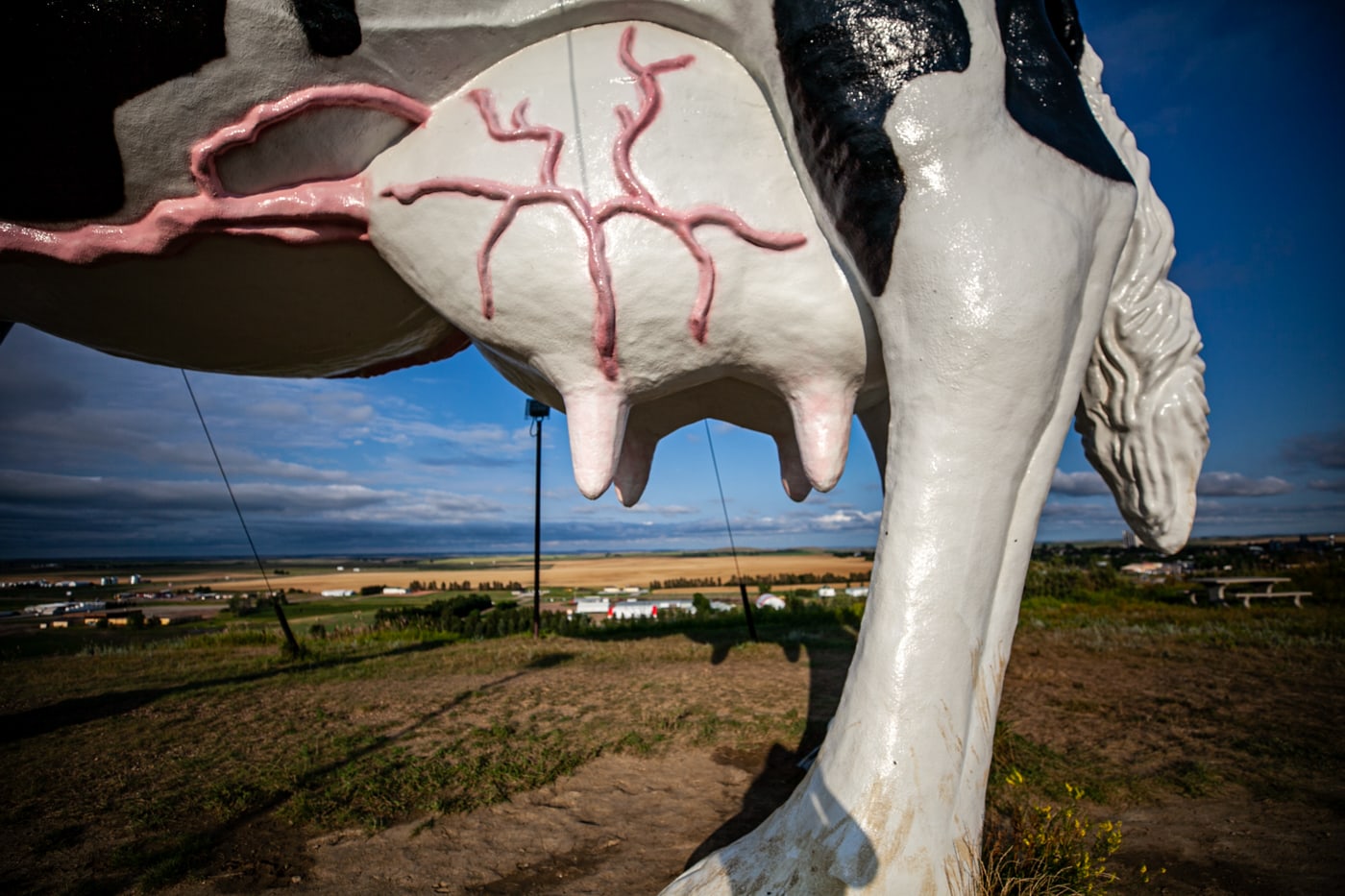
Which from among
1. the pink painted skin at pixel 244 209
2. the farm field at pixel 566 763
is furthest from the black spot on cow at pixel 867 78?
the farm field at pixel 566 763

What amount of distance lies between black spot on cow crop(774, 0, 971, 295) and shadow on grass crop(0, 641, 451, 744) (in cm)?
776

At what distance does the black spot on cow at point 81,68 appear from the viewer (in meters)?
1.56

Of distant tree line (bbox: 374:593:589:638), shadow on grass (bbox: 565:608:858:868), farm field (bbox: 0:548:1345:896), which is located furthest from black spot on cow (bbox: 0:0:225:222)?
distant tree line (bbox: 374:593:589:638)

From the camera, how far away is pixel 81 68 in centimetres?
161

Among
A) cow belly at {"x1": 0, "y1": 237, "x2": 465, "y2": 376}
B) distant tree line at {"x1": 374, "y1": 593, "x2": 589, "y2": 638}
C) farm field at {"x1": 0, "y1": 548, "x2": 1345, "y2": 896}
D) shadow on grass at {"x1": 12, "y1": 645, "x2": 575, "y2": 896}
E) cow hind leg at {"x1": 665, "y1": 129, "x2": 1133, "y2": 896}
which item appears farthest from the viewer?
distant tree line at {"x1": 374, "y1": 593, "x2": 589, "y2": 638}

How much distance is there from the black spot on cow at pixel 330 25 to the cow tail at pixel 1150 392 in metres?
2.29

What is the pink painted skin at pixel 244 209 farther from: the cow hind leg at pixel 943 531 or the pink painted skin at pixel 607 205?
the cow hind leg at pixel 943 531

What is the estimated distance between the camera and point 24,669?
929cm

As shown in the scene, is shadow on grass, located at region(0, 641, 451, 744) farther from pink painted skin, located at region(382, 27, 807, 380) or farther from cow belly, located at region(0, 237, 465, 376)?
pink painted skin, located at region(382, 27, 807, 380)

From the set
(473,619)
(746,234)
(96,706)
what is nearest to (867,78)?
(746,234)

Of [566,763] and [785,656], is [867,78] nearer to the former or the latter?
[566,763]

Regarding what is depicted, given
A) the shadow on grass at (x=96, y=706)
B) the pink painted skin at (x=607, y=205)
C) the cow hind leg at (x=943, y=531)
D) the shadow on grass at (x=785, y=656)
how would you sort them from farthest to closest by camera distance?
1. the shadow on grass at (x=96, y=706)
2. the shadow on grass at (x=785, y=656)
3. the pink painted skin at (x=607, y=205)
4. the cow hind leg at (x=943, y=531)

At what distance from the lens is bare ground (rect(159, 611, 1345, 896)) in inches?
119

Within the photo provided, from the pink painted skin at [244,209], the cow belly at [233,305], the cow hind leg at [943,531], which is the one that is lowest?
the cow hind leg at [943,531]
